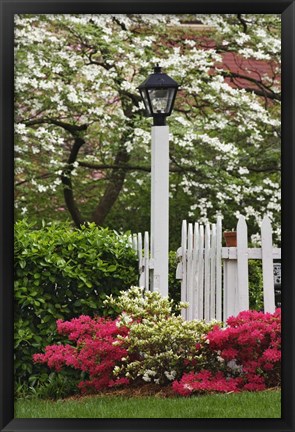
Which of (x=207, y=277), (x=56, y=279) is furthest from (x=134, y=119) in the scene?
(x=56, y=279)

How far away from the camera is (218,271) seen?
6555 millimetres

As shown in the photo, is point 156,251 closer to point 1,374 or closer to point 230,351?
point 230,351

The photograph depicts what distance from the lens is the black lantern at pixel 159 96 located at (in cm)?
676

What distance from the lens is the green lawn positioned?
203 inches

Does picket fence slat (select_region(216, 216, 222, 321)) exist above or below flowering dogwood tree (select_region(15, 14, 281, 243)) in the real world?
below

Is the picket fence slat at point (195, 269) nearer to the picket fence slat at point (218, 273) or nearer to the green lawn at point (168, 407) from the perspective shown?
the picket fence slat at point (218, 273)

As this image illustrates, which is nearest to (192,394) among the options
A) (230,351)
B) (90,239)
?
(230,351)

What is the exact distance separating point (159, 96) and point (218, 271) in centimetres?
141

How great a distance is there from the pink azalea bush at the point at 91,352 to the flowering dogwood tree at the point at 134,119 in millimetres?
4630

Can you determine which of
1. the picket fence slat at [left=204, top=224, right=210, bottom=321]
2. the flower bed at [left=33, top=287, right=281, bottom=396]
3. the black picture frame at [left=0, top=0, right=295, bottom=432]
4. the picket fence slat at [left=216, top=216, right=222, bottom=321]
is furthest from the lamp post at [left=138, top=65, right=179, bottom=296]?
the black picture frame at [left=0, top=0, right=295, bottom=432]

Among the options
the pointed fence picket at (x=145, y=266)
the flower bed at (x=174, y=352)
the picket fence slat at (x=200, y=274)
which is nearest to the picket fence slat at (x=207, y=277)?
the picket fence slat at (x=200, y=274)

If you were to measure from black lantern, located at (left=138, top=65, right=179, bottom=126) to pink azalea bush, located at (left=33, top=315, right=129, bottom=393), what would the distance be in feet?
5.31

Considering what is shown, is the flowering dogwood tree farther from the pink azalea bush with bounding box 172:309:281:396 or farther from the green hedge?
the pink azalea bush with bounding box 172:309:281:396

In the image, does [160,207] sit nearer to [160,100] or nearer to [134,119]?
[160,100]
